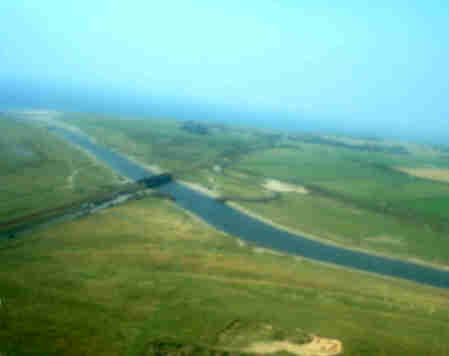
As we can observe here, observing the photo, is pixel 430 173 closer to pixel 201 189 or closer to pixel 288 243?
pixel 201 189

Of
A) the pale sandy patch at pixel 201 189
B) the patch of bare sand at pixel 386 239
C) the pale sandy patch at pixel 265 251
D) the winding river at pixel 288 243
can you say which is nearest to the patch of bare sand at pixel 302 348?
the pale sandy patch at pixel 265 251

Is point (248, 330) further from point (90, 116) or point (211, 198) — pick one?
point (90, 116)

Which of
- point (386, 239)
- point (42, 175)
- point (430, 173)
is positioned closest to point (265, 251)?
point (386, 239)

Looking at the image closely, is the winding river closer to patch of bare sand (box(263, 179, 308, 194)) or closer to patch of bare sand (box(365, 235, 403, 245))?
patch of bare sand (box(365, 235, 403, 245))

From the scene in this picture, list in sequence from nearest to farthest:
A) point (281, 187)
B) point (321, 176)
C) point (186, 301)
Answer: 1. point (186, 301)
2. point (281, 187)
3. point (321, 176)

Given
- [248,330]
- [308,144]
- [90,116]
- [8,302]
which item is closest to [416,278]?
[248,330]

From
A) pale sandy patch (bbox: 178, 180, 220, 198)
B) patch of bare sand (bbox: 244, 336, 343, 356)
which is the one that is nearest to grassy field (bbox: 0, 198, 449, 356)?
patch of bare sand (bbox: 244, 336, 343, 356)

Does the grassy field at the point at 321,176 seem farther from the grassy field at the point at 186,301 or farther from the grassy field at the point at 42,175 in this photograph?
the grassy field at the point at 42,175
